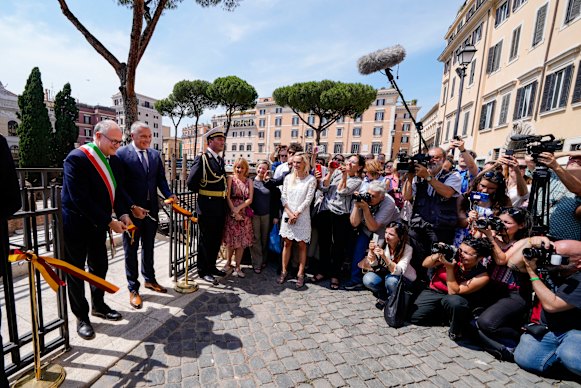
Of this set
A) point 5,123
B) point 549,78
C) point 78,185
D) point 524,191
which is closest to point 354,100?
point 549,78

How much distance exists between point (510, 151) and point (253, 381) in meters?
3.81

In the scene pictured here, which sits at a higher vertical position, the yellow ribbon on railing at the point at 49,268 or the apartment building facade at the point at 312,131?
the apartment building facade at the point at 312,131

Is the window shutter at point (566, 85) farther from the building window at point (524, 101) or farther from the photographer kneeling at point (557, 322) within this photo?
the photographer kneeling at point (557, 322)

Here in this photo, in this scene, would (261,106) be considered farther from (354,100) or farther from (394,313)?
(394,313)

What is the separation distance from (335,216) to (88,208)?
10.1 feet

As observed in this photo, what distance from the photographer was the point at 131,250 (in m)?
3.19

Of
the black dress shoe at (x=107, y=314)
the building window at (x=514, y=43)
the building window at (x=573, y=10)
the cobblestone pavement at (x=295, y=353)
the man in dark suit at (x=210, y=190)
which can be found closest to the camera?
the cobblestone pavement at (x=295, y=353)

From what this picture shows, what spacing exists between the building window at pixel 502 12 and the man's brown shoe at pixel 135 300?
2199cm

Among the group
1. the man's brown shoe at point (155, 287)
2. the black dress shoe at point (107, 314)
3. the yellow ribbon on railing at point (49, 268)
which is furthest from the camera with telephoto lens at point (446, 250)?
the black dress shoe at point (107, 314)

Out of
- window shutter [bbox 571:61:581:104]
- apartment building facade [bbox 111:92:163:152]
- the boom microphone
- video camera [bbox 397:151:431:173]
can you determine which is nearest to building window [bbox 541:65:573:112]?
window shutter [bbox 571:61:581:104]

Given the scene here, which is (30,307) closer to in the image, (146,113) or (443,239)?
(443,239)

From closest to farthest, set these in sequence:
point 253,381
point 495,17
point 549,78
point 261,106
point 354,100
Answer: point 253,381, point 549,78, point 495,17, point 354,100, point 261,106

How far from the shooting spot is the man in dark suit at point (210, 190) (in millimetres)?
3773

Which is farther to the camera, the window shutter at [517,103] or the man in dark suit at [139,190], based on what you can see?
the window shutter at [517,103]
